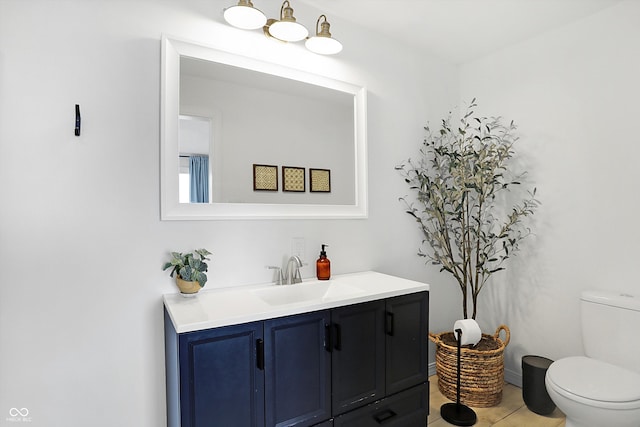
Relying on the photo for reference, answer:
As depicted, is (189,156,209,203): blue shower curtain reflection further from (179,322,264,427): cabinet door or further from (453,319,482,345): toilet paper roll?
(453,319,482,345): toilet paper roll

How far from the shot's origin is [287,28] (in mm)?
1783

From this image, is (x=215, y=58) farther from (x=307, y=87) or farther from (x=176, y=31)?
(x=307, y=87)

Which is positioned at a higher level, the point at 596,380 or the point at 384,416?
the point at 596,380

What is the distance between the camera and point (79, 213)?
4.87 feet

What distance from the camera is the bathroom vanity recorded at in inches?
50.5

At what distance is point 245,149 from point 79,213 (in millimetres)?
820

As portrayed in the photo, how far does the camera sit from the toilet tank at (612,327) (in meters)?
1.87

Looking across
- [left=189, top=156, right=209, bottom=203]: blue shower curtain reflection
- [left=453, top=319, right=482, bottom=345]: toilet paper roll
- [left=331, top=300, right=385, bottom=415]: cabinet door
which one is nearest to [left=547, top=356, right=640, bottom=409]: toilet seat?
[left=453, top=319, right=482, bottom=345]: toilet paper roll

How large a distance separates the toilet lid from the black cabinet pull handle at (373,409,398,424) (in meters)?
0.84

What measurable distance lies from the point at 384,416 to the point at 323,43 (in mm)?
1990

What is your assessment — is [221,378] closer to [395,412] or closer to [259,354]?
[259,354]

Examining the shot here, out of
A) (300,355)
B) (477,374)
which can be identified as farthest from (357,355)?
(477,374)

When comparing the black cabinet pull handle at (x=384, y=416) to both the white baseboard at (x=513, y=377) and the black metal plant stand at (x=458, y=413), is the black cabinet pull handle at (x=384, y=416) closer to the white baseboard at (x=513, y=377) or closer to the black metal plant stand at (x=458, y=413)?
the black metal plant stand at (x=458, y=413)

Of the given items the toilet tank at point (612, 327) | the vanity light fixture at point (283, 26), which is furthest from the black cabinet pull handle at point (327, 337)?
the toilet tank at point (612, 327)
